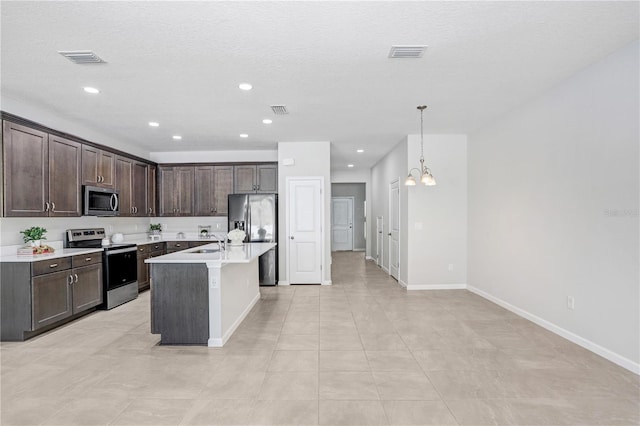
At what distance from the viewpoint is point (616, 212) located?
3.04m

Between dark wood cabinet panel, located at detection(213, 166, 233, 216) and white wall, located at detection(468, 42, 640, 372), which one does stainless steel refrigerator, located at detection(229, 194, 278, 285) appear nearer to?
dark wood cabinet panel, located at detection(213, 166, 233, 216)

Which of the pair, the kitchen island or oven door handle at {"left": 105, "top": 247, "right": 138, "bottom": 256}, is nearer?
the kitchen island

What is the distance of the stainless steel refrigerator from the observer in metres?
6.41

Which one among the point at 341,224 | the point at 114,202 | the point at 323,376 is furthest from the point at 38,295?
the point at 341,224

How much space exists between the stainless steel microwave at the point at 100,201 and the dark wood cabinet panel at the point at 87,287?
33.6 inches

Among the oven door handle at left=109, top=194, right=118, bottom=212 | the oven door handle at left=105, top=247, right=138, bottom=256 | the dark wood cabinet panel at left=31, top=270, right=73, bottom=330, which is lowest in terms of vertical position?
the dark wood cabinet panel at left=31, top=270, right=73, bottom=330

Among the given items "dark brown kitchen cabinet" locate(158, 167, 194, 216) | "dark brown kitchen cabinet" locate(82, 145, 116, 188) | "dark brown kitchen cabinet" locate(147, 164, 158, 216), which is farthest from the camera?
"dark brown kitchen cabinet" locate(158, 167, 194, 216)

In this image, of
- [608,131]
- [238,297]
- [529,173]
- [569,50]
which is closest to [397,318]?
[238,297]

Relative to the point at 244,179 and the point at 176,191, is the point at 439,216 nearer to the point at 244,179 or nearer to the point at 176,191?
the point at 244,179

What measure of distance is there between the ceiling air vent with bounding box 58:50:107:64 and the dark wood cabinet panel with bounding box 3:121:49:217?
5.11 ft

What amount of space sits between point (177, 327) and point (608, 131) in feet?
14.7

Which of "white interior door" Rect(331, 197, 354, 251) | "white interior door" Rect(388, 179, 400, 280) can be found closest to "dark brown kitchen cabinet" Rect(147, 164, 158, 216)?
"white interior door" Rect(388, 179, 400, 280)

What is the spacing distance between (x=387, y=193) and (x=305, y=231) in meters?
2.36

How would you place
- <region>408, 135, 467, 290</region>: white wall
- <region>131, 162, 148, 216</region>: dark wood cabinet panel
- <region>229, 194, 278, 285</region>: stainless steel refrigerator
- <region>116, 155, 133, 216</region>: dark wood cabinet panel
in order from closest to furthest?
<region>116, 155, 133, 216</region>: dark wood cabinet panel
<region>408, 135, 467, 290</region>: white wall
<region>131, 162, 148, 216</region>: dark wood cabinet panel
<region>229, 194, 278, 285</region>: stainless steel refrigerator
